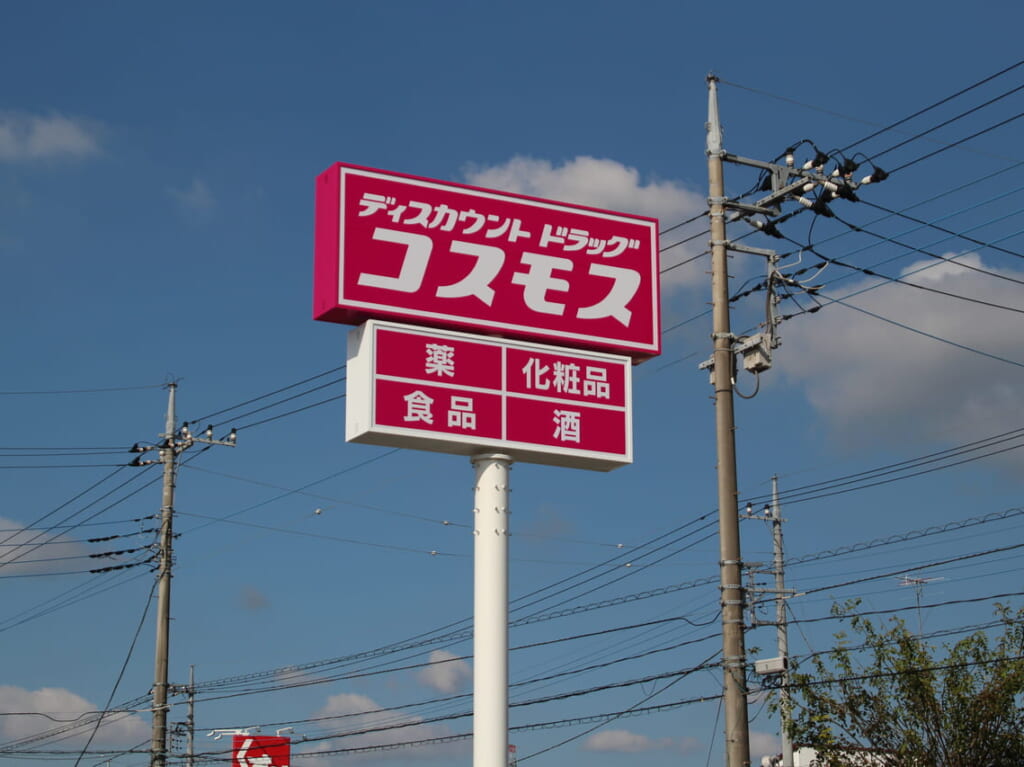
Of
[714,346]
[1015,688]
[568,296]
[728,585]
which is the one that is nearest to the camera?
[568,296]

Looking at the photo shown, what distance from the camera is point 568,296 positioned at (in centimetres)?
1581

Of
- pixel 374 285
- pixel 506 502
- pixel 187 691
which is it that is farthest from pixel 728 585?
pixel 187 691

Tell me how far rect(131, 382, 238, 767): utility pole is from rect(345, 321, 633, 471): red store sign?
23.5 m

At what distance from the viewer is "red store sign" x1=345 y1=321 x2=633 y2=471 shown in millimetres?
14492

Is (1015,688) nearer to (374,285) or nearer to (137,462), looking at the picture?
(374,285)

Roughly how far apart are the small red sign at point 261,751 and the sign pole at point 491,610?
32747 mm

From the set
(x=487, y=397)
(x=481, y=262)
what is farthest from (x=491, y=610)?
(x=481, y=262)

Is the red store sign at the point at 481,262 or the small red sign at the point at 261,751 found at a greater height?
the red store sign at the point at 481,262

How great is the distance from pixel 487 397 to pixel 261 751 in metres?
35.0

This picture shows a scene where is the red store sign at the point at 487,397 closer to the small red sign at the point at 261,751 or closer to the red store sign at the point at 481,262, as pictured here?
the red store sign at the point at 481,262

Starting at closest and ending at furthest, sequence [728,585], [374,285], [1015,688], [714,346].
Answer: [374,285] → [728,585] → [714,346] → [1015,688]

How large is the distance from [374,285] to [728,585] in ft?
22.2

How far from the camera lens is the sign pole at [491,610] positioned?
14.4 meters

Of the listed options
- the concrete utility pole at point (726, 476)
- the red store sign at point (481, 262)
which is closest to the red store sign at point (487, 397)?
the red store sign at point (481, 262)
